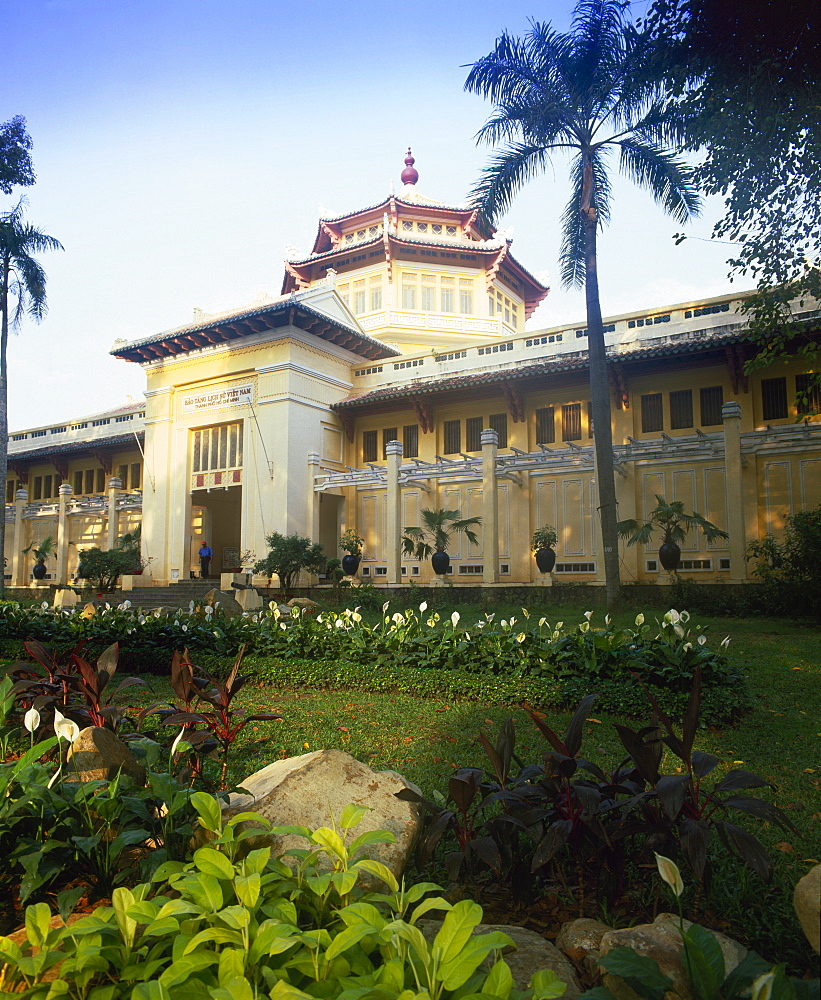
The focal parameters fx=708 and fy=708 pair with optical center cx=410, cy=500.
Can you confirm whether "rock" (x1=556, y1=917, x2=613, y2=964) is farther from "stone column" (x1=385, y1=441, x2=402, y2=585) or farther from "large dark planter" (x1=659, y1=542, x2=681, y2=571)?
"stone column" (x1=385, y1=441, x2=402, y2=585)

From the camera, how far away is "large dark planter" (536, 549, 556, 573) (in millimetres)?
17781

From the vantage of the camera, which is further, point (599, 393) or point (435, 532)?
point (435, 532)

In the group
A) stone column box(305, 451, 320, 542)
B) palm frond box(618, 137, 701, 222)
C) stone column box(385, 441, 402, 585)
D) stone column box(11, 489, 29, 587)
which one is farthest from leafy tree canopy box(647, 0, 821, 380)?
stone column box(11, 489, 29, 587)

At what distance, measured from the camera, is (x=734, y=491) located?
1572 cm

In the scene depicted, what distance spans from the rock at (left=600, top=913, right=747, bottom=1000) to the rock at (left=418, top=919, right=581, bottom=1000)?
4.8 inches

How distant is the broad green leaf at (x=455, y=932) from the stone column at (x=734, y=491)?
1473 cm

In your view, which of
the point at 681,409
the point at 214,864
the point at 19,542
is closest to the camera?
the point at 214,864

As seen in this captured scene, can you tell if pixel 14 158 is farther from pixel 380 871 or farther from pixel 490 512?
pixel 380 871

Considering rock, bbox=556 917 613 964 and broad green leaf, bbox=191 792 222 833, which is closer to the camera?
rock, bbox=556 917 613 964

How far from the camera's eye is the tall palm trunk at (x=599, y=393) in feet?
45.9

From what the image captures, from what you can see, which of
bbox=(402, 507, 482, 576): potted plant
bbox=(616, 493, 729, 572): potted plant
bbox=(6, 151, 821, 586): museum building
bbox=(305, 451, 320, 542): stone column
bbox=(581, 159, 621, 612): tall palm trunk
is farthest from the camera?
bbox=(305, 451, 320, 542): stone column

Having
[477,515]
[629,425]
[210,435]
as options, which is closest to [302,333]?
[210,435]

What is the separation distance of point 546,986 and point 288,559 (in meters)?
17.9

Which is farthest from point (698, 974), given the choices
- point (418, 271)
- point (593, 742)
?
point (418, 271)
